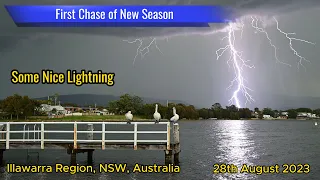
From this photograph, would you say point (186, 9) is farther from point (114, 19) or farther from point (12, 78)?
point (12, 78)

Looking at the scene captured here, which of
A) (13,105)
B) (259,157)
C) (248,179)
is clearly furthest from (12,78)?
(13,105)

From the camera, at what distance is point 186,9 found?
28625 millimetres

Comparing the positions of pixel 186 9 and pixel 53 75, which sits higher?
pixel 186 9

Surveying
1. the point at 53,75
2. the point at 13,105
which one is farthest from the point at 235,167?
the point at 13,105

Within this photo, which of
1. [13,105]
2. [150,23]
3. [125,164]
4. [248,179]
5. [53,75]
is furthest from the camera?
[13,105]

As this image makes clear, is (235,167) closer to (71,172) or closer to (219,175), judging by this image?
(219,175)

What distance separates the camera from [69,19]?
26.8 m

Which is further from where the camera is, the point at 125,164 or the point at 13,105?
the point at 13,105

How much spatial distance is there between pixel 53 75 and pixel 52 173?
25.7ft

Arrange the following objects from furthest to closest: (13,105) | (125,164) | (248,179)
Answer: (13,105) → (125,164) → (248,179)

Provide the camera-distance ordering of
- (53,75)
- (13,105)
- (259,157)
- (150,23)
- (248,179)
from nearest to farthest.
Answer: (53,75)
(248,179)
(150,23)
(259,157)
(13,105)

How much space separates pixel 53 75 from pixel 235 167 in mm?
16553

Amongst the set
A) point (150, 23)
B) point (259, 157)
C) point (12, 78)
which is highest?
point (150, 23)

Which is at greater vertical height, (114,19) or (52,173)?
(114,19)
